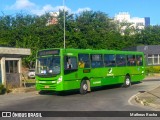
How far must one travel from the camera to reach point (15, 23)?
85500 mm

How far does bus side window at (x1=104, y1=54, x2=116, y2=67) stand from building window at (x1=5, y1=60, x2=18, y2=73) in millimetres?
7382

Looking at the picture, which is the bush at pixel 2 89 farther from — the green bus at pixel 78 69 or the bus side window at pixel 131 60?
the bus side window at pixel 131 60

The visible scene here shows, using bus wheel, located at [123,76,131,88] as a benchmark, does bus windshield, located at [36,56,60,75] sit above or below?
above

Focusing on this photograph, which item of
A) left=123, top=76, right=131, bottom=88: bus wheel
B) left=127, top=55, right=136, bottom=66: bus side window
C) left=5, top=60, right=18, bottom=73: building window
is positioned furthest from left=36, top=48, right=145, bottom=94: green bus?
left=5, top=60, right=18, bottom=73: building window

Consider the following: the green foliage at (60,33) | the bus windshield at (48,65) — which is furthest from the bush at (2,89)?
the green foliage at (60,33)

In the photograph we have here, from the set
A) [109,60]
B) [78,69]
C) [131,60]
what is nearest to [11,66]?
[109,60]

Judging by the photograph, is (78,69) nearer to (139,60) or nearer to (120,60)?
(120,60)

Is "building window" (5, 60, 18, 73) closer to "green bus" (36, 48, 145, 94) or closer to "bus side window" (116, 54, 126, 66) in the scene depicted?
"green bus" (36, 48, 145, 94)

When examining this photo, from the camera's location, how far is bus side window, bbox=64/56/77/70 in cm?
2403

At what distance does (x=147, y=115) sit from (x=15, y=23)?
245 ft

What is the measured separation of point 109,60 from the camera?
29188mm

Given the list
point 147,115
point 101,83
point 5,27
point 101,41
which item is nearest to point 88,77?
point 101,83

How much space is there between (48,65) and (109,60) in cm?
645

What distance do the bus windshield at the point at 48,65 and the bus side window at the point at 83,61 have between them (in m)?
1.96
